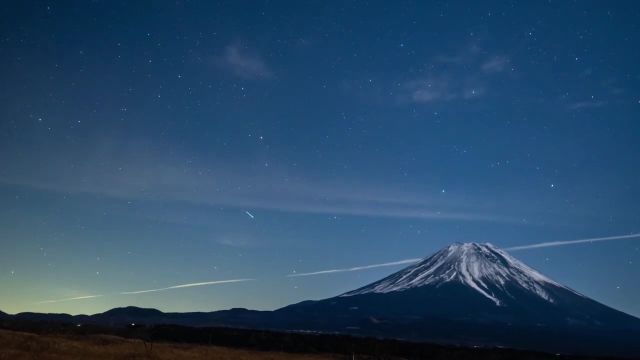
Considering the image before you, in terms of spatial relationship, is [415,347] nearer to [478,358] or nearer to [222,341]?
[478,358]

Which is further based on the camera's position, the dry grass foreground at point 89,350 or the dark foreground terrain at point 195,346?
the dark foreground terrain at point 195,346

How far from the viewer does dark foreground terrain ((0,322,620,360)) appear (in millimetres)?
58812

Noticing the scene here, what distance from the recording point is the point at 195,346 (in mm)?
80000

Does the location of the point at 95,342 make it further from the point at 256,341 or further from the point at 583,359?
the point at 583,359

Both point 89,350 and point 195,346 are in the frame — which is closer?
point 89,350

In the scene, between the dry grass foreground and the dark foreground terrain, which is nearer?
the dry grass foreground

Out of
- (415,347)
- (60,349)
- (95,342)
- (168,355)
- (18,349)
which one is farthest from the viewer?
(415,347)

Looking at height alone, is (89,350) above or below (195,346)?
above

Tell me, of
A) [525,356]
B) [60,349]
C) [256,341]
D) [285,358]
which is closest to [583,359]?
[525,356]

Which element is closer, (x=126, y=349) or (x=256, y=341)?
(x=126, y=349)

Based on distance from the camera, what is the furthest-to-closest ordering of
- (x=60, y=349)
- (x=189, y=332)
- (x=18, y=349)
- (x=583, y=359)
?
(x=189, y=332) < (x=583, y=359) < (x=60, y=349) < (x=18, y=349)

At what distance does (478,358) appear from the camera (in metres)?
133

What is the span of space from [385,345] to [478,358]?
26.2 m

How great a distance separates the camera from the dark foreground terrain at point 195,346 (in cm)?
5881
